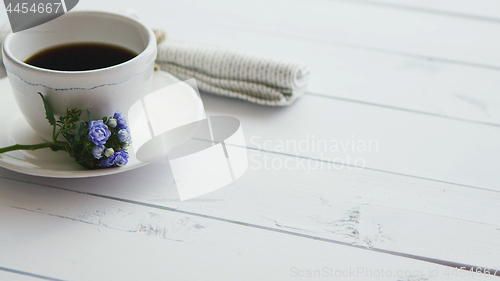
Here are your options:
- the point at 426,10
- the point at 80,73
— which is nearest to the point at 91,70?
the point at 80,73

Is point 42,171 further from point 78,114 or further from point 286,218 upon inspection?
point 286,218

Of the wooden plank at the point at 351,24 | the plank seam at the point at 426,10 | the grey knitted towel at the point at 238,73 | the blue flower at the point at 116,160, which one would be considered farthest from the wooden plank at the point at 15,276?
the plank seam at the point at 426,10

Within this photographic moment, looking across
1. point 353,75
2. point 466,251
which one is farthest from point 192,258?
point 353,75

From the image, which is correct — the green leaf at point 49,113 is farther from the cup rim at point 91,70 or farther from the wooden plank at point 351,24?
the wooden plank at point 351,24

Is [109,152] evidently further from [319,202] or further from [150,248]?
[319,202]

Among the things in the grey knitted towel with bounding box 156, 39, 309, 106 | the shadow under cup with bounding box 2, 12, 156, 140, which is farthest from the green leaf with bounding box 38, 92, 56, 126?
the grey knitted towel with bounding box 156, 39, 309, 106
